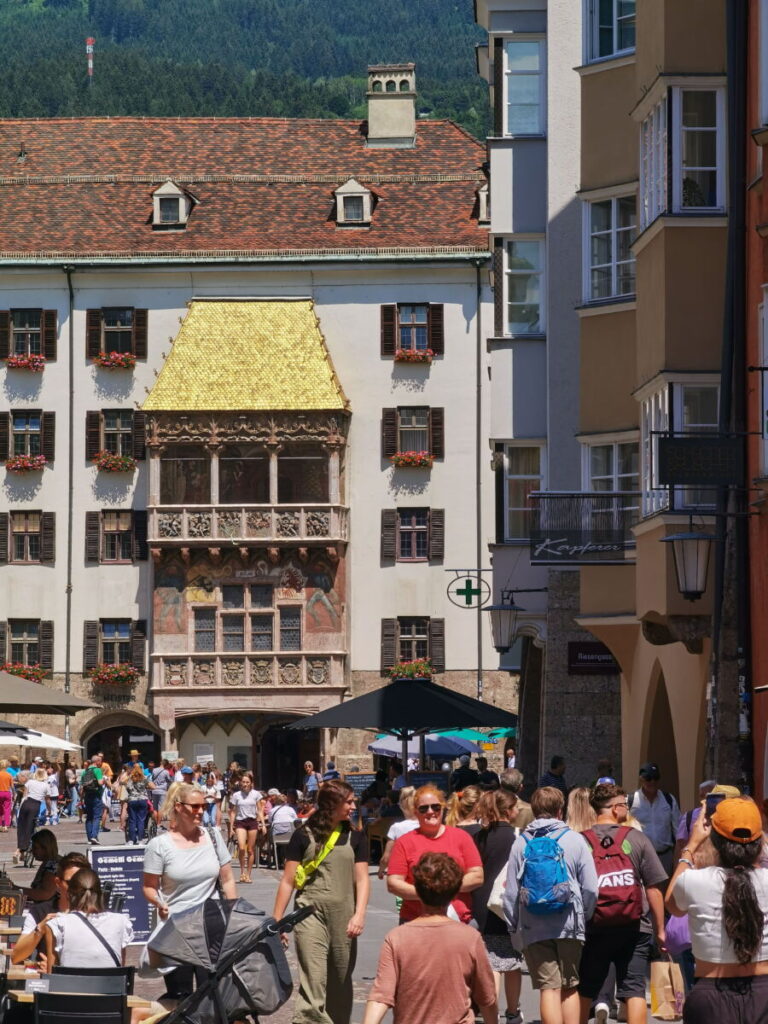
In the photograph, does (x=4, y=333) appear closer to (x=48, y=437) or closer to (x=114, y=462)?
(x=48, y=437)

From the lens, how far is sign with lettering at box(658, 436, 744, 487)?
18.8 metres

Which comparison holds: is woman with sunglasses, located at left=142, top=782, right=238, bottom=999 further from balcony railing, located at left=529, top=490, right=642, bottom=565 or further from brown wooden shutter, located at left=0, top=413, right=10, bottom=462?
brown wooden shutter, located at left=0, top=413, right=10, bottom=462

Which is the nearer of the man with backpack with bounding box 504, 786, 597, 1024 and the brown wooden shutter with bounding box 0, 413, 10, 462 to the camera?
the man with backpack with bounding box 504, 786, 597, 1024

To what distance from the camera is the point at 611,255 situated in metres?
27.6

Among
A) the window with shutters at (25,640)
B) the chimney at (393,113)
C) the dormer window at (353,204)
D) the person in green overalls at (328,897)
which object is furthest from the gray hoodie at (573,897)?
the chimney at (393,113)

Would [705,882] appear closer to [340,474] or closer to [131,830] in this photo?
[131,830]

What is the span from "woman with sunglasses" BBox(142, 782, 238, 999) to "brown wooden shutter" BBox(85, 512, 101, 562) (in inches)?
1836

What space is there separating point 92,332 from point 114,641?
8.48 m

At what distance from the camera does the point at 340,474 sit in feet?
190

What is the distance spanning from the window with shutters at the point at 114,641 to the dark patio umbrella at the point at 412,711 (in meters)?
29.4

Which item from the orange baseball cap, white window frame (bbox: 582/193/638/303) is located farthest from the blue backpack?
white window frame (bbox: 582/193/638/303)

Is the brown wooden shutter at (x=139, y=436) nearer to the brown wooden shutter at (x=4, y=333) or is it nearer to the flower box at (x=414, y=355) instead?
the brown wooden shutter at (x=4, y=333)

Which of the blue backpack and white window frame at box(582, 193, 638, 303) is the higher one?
white window frame at box(582, 193, 638, 303)

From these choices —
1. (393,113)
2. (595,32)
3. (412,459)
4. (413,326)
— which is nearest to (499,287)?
(595,32)
